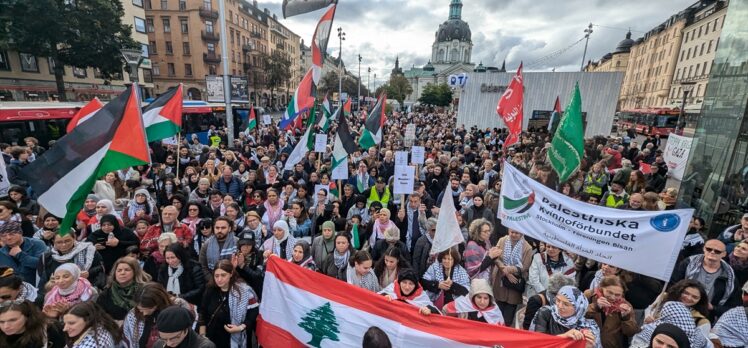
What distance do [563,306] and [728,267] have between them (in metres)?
2.19

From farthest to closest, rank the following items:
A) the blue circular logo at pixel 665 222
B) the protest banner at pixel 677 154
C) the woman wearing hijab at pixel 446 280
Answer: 1. the protest banner at pixel 677 154
2. the woman wearing hijab at pixel 446 280
3. the blue circular logo at pixel 665 222

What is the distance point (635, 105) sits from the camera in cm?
6800

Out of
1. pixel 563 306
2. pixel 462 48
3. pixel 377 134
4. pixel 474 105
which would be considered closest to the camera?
pixel 563 306

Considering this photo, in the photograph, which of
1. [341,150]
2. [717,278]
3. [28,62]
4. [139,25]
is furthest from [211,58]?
[717,278]

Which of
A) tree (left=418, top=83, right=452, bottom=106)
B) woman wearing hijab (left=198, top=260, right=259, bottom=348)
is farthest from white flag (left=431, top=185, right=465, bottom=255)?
tree (left=418, top=83, right=452, bottom=106)

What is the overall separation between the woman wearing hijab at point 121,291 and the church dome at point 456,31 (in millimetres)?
136610

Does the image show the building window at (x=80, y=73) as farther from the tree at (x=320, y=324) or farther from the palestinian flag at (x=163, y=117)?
the tree at (x=320, y=324)

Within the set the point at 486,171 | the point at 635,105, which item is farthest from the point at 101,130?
the point at 635,105

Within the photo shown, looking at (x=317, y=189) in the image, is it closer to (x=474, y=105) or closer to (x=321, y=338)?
(x=321, y=338)

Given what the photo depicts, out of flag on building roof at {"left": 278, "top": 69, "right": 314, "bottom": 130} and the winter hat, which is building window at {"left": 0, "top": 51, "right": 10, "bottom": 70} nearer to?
flag on building roof at {"left": 278, "top": 69, "right": 314, "bottom": 130}

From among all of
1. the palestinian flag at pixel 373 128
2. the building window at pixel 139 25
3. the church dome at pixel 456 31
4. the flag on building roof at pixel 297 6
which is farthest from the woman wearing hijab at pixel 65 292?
the church dome at pixel 456 31

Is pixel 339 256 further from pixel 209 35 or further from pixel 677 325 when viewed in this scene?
pixel 209 35

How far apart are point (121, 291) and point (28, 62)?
111 ft

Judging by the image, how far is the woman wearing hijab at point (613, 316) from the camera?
3.09 metres
